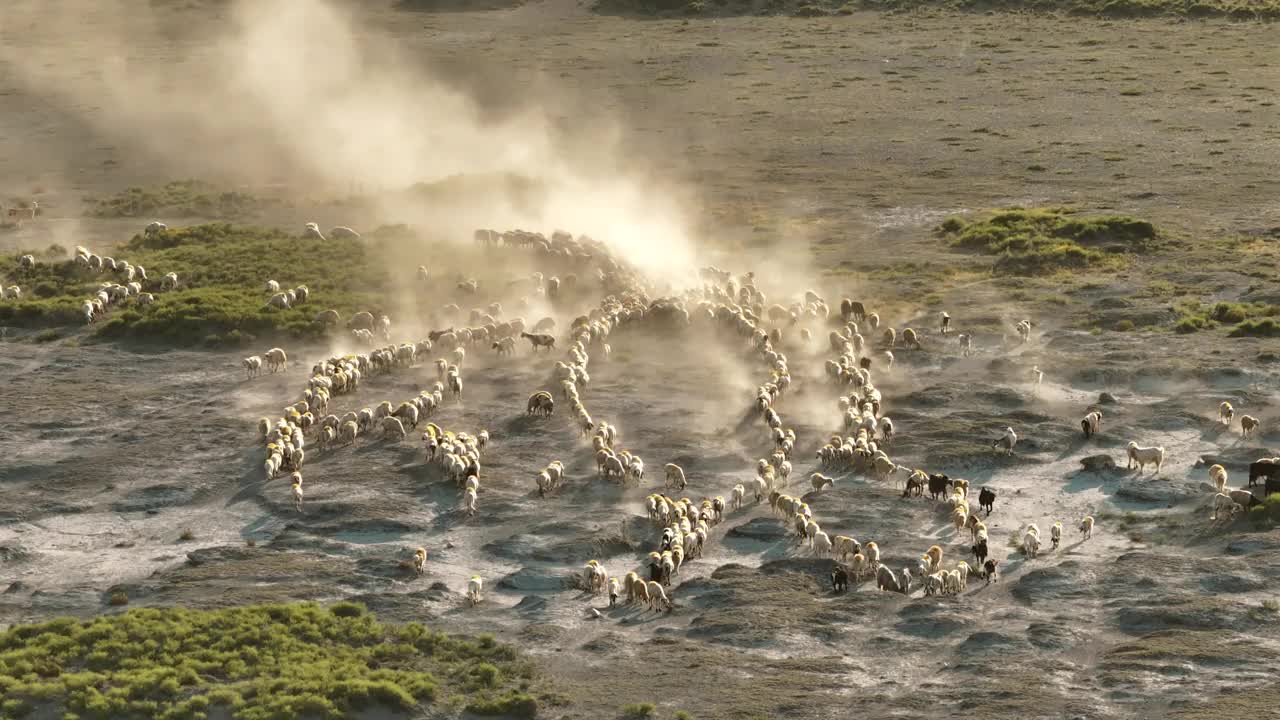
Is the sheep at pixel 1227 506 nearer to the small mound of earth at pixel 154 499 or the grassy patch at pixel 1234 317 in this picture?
the grassy patch at pixel 1234 317

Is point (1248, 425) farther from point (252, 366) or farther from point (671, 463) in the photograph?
point (252, 366)

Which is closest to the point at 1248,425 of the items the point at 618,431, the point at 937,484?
the point at 937,484

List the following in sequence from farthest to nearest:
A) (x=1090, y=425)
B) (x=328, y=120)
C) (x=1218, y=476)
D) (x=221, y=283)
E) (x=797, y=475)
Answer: (x=328, y=120) → (x=221, y=283) → (x=1090, y=425) → (x=797, y=475) → (x=1218, y=476)

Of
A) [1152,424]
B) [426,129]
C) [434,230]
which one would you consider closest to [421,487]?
[1152,424]

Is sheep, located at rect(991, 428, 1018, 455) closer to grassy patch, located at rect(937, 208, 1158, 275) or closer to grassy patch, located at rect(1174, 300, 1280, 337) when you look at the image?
grassy patch, located at rect(1174, 300, 1280, 337)

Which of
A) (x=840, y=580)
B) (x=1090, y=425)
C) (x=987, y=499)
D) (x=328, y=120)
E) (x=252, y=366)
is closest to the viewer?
(x=840, y=580)

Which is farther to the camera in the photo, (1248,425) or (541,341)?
(541,341)

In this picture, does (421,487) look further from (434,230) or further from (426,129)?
(426,129)

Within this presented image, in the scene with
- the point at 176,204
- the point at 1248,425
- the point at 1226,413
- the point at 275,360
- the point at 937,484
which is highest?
the point at 176,204
